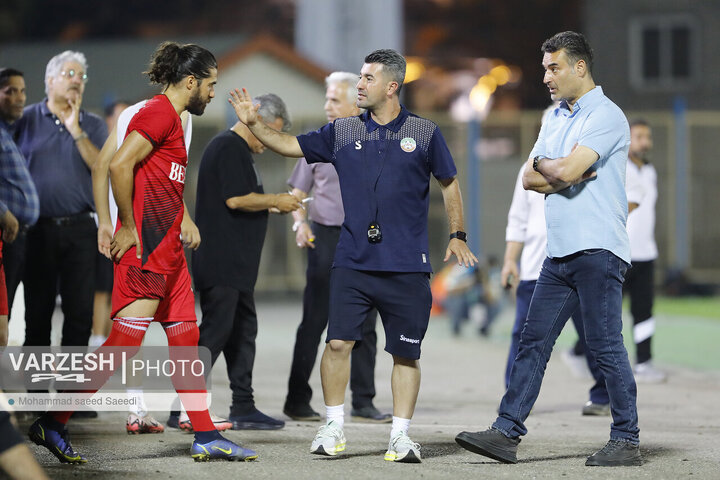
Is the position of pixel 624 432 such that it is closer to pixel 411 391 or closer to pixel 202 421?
pixel 411 391

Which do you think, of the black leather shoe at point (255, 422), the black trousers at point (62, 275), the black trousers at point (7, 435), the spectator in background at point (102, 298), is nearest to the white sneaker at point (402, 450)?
the black leather shoe at point (255, 422)

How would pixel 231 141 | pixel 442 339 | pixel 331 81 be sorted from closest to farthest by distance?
pixel 231 141 → pixel 331 81 → pixel 442 339

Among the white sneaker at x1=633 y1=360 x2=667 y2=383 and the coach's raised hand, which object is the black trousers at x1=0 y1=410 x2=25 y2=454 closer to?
the coach's raised hand

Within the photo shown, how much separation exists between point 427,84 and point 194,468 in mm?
42407

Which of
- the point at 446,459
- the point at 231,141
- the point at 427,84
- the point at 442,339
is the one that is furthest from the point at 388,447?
the point at 427,84

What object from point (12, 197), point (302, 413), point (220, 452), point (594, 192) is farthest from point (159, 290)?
point (594, 192)

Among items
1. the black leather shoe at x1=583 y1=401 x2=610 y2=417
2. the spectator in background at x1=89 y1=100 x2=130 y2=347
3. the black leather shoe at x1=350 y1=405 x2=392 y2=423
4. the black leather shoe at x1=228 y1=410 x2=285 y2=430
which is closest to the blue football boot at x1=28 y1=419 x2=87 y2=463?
the black leather shoe at x1=228 y1=410 x2=285 y2=430

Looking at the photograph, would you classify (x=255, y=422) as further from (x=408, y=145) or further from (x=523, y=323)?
(x=408, y=145)

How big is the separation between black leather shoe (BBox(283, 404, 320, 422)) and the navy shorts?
1686mm

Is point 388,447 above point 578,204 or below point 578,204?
below

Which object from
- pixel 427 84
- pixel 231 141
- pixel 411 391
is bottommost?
pixel 411 391

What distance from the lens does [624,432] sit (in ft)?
20.1

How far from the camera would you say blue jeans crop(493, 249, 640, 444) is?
6.09 m

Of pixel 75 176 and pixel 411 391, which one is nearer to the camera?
pixel 411 391
